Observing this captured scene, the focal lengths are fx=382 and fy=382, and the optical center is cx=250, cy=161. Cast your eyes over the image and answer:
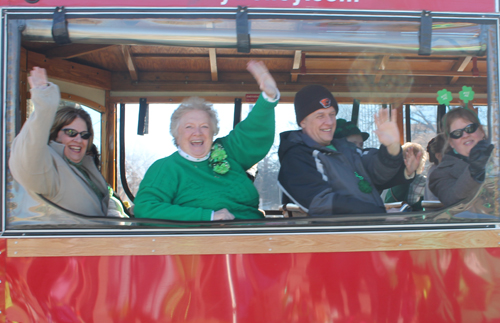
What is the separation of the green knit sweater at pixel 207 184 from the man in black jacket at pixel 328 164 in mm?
192

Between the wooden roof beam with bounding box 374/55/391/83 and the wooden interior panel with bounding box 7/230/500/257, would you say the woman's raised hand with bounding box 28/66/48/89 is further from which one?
the wooden roof beam with bounding box 374/55/391/83

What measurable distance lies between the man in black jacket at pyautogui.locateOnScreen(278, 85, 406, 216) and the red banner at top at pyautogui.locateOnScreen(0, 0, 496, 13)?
1.77 feet

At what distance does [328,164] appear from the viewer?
2.15m

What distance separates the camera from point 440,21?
172cm

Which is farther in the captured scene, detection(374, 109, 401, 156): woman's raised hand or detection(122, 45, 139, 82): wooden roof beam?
detection(122, 45, 139, 82): wooden roof beam

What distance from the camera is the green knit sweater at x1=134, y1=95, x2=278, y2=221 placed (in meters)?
1.93

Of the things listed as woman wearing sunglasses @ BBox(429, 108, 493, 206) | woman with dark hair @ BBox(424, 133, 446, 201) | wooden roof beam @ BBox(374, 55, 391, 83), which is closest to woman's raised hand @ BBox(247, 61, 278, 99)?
woman wearing sunglasses @ BBox(429, 108, 493, 206)

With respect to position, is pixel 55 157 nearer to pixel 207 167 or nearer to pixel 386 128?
pixel 207 167

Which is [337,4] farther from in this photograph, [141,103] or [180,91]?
[141,103]

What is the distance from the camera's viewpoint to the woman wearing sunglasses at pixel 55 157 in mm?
1613

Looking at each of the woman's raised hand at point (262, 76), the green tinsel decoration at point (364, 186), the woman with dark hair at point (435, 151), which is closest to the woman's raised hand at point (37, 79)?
the woman's raised hand at point (262, 76)

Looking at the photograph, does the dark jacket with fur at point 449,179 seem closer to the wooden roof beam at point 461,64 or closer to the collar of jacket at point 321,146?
the collar of jacket at point 321,146

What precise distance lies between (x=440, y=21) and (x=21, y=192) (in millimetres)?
2000

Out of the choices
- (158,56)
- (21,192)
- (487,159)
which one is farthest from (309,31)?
(158,56)
